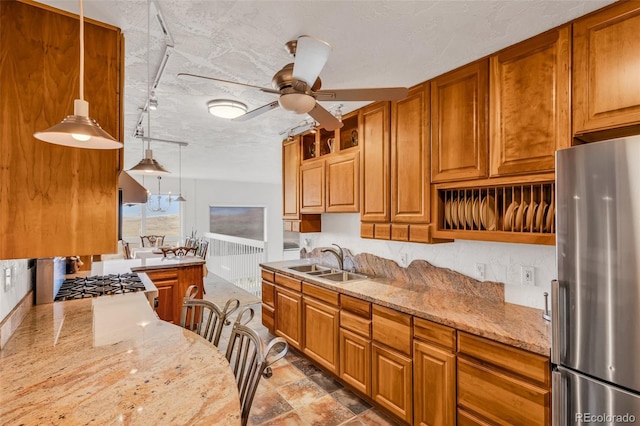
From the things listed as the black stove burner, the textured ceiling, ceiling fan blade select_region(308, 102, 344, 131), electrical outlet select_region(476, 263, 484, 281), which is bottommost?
the black stove burner

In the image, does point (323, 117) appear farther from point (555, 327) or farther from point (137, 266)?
point (137, 266)

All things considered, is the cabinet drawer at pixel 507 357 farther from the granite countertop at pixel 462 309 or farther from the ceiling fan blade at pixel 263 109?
the ceiling fan blade at pixel 263 109

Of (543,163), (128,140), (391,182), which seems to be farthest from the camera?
(128,140)

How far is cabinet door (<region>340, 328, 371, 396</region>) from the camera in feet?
7.89

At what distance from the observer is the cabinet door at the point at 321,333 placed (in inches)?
107

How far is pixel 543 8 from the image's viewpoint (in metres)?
1.53

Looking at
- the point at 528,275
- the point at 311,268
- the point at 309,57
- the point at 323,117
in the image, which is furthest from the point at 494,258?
the point at 311,268

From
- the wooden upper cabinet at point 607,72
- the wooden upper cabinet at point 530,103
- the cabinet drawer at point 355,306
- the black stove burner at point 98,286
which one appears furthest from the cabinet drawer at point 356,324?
the wooden upper cabinet at point 607,72

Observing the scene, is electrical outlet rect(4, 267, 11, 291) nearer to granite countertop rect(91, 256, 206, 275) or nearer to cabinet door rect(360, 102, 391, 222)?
granite countertop rect(91, 256, 206, 275)

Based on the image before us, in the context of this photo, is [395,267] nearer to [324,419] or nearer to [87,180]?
[324,419]

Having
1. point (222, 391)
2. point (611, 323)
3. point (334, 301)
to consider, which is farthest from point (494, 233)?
point (222, 391)

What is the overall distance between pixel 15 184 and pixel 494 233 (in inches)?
98.9

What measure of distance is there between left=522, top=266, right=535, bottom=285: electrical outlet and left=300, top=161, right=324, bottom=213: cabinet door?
6.29 feet

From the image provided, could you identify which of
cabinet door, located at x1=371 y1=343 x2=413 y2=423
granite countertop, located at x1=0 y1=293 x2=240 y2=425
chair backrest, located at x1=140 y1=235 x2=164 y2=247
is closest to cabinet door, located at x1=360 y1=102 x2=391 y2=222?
cabinet door, located at x1=371 y1=343 x2=413 y2=423
